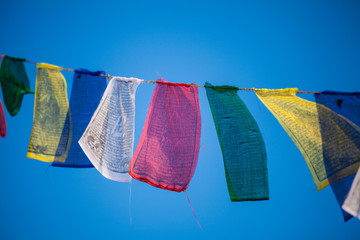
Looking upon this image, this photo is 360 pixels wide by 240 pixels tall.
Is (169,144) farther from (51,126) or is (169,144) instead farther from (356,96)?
(356,96)

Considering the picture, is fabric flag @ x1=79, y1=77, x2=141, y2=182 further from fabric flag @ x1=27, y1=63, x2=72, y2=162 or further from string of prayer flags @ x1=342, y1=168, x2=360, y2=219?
string of prayer flags @ x1=342, y1=168, x2=360, y2=219

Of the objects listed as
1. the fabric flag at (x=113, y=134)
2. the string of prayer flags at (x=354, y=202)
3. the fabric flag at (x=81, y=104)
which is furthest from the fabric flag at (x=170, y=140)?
the string of prayer flags at (x=354, y=202)

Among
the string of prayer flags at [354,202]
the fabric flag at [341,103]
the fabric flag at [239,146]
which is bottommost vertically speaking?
the string of prayer flags at [354,202]

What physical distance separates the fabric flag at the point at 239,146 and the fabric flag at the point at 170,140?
0.13 metres

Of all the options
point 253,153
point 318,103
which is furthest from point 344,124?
point 253,153

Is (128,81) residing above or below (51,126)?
above

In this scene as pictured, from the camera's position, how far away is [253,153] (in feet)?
5.71

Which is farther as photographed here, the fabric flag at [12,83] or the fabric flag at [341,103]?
the fabric flag at [341,103]

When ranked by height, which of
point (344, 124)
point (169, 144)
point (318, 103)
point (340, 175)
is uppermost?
point (318, 103)

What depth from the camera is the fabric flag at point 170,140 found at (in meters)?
1.68

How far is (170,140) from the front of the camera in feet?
5.72

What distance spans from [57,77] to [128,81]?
373 mm

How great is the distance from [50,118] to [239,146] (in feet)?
3.30

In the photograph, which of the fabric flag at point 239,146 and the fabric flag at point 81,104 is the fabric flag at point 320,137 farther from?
the fabric flag at point 81,104
